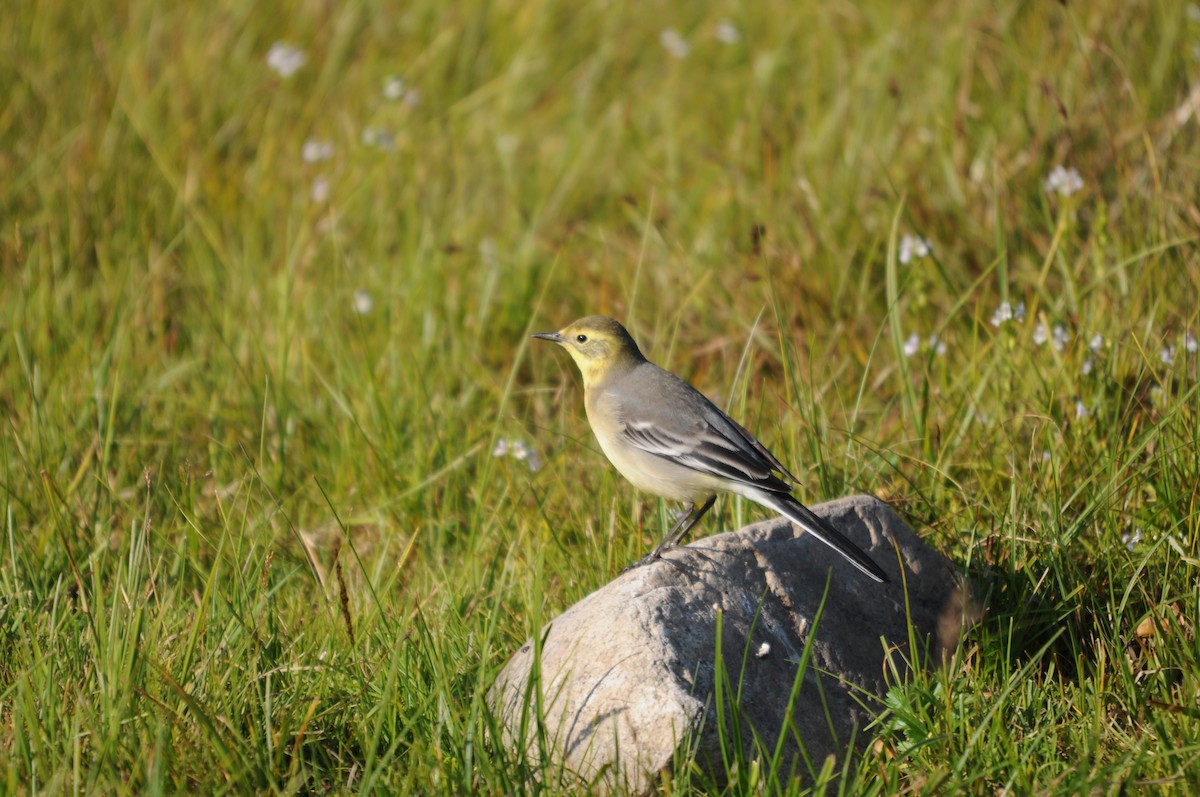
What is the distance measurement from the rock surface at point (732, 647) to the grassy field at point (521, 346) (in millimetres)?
147

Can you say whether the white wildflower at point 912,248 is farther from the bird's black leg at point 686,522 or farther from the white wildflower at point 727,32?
the white wildflower at point 727,32

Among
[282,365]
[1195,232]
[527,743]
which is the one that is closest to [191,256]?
[282,365]

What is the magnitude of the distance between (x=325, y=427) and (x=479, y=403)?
0.79 metres

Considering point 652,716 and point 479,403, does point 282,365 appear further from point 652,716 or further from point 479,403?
point 652,716

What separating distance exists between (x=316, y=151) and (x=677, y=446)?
402cm

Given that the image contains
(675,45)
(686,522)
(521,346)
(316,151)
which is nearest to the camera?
(686,522)

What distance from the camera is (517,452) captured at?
5332 mm

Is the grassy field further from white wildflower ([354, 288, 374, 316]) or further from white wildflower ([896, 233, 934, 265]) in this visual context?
white wildflower ([896, 233, 934, 265])

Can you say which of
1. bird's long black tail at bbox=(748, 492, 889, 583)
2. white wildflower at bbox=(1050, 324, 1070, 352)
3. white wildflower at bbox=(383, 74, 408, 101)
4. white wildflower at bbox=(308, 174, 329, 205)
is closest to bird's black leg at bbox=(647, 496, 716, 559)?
bird's long black tail at bbox=(748, 492, 889, 583)

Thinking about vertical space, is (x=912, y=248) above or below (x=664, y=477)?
above

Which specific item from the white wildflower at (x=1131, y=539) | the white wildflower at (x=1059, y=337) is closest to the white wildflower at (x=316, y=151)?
the white wildflower at (x=1059, y=337)

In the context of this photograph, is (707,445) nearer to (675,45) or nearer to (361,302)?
(361,302)

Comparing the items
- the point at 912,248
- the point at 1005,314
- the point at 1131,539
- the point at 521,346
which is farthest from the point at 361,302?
the point at 1131,539

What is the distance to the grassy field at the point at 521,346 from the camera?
372cm
